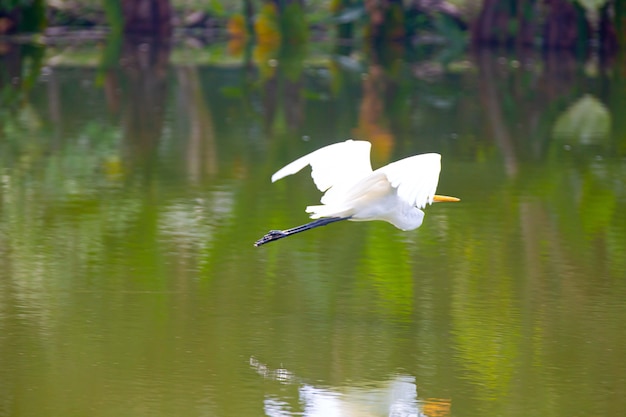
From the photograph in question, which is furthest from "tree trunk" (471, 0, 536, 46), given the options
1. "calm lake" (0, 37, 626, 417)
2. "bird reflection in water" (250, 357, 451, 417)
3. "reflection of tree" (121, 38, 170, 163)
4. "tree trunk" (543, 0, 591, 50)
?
"bird reflection in water" (250, 357, 451, 417)

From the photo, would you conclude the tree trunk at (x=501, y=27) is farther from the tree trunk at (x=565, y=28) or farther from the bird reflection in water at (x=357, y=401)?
the bird reflection in water at (x=357, y=401)

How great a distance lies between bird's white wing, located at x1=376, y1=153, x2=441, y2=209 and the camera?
4773 millimetres

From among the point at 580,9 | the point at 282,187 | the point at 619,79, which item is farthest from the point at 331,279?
the point at 580,9

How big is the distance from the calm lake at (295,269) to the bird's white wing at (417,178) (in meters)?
0.74

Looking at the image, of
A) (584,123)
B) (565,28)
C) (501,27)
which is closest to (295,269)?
(584,123)

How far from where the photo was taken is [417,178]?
4.82 m

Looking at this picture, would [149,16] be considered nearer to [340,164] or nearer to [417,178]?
[340,164]

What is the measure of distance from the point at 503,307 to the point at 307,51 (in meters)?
15.9

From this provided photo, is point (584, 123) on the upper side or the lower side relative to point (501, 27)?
lower

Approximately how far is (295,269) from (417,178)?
200 cm

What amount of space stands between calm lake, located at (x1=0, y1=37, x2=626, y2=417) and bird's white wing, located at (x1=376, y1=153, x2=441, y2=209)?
737 millimetres

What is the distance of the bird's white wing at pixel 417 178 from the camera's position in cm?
477

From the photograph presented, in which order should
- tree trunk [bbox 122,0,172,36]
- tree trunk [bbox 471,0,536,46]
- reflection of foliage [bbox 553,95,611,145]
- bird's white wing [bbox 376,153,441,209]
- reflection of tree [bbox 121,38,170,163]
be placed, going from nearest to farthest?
bird's white wing [bbox 376,153,441,209] < reflection of tree [bbox 121,38,170,163] < reflection of foliage [bbox 553,95,611,145] < tree trunk [bbox 471,0,536,46] < tree trunk [bbox 122,0,172,36]

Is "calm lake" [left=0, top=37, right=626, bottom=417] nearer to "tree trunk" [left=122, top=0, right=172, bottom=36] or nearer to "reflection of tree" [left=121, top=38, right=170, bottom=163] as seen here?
"reflection of tree" [left=121, top=38, right=170, bottom=163]
